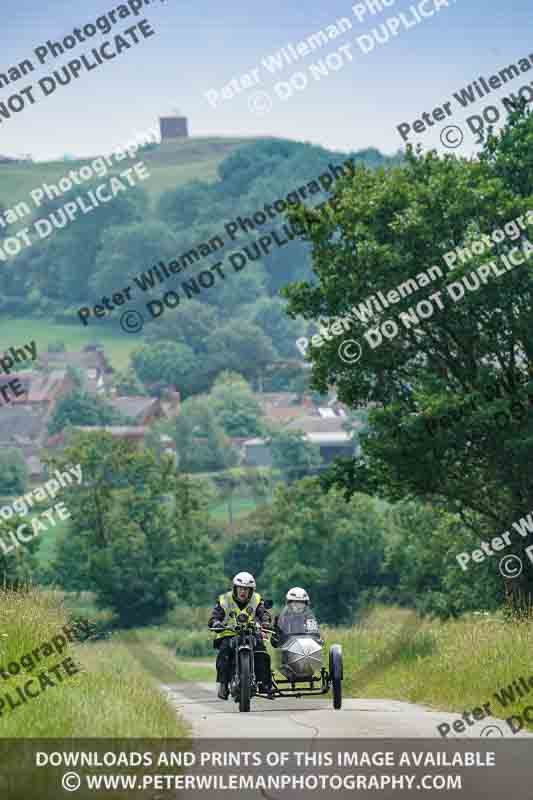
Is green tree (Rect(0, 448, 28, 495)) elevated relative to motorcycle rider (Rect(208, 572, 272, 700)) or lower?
elevated

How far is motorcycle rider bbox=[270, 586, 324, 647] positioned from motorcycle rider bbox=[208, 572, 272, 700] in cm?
24

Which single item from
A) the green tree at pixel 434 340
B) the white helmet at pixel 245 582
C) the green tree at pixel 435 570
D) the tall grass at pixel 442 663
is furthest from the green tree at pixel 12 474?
the white helmet at pixel 245 582

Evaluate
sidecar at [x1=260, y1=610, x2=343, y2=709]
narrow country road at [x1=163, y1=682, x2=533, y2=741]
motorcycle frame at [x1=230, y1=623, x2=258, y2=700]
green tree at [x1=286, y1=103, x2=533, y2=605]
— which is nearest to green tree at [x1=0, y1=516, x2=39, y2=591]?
green tree at [x1=286, y1=103, x2=533, y2=605]

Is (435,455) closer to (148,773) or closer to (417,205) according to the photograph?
(417,205)

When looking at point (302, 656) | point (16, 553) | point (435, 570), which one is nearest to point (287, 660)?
point (302, 656)

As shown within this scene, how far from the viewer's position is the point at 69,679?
15109mm

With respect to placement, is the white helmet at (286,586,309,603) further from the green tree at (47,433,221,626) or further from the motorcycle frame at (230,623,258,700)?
the green tree at (47,433,221,626)

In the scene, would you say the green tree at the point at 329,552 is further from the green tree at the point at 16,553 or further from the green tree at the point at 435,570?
the green tree at the point at 16,553

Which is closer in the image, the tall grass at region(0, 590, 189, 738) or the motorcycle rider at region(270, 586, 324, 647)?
the tall grass at region(0, 590, 189, 738)

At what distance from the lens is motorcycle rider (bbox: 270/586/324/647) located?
16.3 metres

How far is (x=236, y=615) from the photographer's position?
52.4 feet

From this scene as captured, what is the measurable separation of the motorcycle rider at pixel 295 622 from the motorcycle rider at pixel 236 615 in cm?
24

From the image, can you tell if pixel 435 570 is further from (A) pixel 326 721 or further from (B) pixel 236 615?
(A) pixel 326 721

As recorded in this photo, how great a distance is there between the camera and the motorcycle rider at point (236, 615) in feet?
52.3
